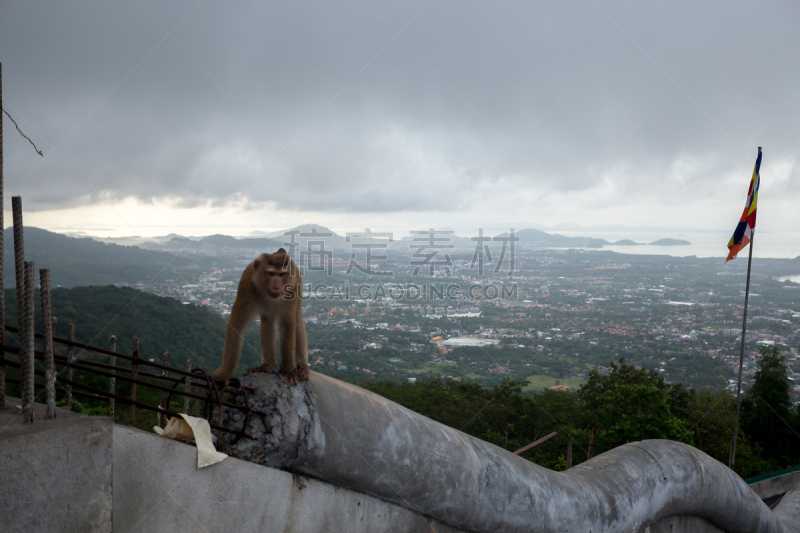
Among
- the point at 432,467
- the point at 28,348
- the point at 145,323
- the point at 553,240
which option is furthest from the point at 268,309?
the point at 553,240

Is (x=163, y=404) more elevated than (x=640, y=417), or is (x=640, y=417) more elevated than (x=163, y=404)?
(x=163, y=404)

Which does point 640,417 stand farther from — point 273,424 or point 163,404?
point 163,404

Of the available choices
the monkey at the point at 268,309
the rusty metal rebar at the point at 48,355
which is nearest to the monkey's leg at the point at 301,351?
the monkey at the point at 268,309

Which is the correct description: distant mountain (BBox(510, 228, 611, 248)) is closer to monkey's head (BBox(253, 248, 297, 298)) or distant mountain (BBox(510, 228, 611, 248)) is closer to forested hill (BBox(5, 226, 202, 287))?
forested hill (BBox(5, 226, 202, 287))

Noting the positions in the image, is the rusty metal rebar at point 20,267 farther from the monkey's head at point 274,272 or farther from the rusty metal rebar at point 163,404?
the monkey's head at point 274,272

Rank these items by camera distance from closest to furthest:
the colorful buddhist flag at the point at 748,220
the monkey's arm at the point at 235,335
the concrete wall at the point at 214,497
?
the concrete wall at the point at 214,497 → the monkey's arm at the point at 235,335 → the colorful buddhist flag at the point at 748,220

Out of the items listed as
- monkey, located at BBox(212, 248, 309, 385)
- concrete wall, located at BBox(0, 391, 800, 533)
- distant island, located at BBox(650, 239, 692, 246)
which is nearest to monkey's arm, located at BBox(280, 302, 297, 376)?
monkey, located at BBox(212, 248, 309, 385)
